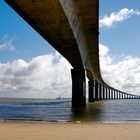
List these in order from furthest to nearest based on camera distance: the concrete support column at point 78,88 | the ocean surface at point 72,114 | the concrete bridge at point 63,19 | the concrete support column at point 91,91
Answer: the concrete support column at point 91,91
the concrete support column at point 78,88
the ocean surface at point 72,114
the concrete bridge at point 63,19

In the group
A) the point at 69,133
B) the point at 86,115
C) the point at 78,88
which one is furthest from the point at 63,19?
the point at 78,88

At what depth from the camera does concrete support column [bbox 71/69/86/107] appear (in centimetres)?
4391

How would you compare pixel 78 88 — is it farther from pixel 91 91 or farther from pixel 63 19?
pixel 91 91

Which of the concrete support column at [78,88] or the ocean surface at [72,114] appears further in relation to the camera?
the concrete support column at [78,88]

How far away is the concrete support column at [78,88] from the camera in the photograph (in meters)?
43.9

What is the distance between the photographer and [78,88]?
45.0m

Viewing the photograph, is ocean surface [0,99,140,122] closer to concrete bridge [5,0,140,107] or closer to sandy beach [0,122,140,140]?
concrete bridge [5,0,140,107]

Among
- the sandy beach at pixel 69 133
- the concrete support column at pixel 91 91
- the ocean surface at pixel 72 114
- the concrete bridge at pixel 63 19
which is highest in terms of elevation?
the concrete bridge at pixel 63 19

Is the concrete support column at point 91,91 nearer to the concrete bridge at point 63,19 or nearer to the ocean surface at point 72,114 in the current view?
the ocean surface at point 72,114

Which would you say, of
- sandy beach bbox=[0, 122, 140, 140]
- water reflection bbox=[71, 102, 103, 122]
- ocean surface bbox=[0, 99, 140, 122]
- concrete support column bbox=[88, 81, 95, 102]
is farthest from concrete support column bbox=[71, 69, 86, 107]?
sandy beach bbox=[0, 122, 140, 140]

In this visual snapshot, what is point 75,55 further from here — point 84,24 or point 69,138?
point 69,138

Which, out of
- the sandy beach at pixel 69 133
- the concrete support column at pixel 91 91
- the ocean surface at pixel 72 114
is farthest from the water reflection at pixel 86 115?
the concrete support column at pixel 91 91

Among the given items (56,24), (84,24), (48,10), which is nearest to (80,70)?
(84,24)

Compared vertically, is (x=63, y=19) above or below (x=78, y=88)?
above
